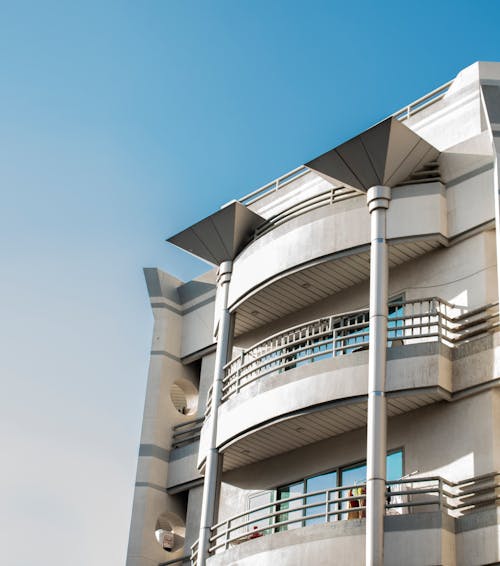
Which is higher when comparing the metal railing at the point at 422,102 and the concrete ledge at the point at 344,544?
the metal railing at the point at 422,102

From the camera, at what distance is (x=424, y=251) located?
2450 cm

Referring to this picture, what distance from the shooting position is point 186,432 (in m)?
30.2

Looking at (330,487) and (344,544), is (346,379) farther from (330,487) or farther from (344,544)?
(344,544)

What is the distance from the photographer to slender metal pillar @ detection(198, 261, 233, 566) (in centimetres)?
2486

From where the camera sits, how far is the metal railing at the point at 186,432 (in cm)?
3003

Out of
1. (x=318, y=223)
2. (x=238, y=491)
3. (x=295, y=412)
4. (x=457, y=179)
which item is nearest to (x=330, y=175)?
(x=318, y=223)

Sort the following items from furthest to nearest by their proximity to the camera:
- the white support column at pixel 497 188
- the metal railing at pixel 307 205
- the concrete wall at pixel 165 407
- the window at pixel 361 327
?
the concrete wall at pixel 165 407
the metal railing at pixel 307 205
the window at pixel 361 327
the white support column at pixel 497 188

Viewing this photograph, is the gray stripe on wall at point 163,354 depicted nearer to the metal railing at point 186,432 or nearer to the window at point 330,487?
the metal railing at point 186,432

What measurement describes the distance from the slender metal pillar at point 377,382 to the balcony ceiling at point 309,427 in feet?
1.82

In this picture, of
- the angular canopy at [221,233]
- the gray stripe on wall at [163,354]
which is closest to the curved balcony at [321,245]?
the angular canopy at [221,233]

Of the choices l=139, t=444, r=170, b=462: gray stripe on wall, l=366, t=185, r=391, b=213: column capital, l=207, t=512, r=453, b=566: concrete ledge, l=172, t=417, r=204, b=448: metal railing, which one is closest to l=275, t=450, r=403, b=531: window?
l=207, t=512, r=453, b=566: concrete ledge

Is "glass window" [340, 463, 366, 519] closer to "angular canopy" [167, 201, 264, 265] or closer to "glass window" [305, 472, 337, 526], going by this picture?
"glass window" [305, 472, 337, 526]

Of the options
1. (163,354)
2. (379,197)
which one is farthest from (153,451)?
(379,197)

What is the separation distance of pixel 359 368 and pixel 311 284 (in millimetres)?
4227
